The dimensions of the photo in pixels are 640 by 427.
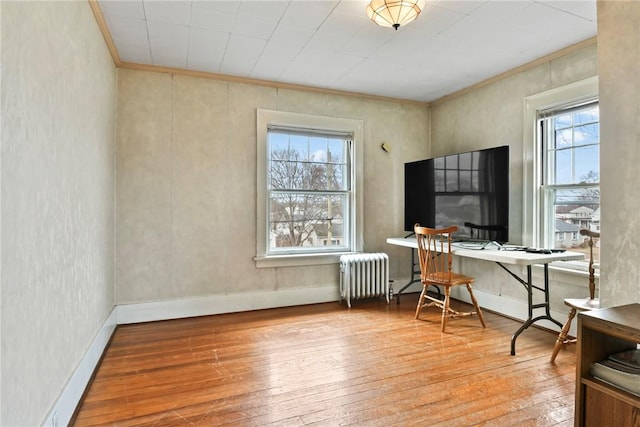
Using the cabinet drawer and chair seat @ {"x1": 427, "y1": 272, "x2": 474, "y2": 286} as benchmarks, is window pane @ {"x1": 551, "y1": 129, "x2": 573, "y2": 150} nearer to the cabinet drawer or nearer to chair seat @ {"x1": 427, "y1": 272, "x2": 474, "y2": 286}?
chair seat @ {"x1": 427, "y1": 272, "x2": 474, "y2": 286}

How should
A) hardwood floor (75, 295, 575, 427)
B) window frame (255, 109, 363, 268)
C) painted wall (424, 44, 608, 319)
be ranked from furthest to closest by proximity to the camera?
window frame (255, 109, 363, 268), painted wall (424, 44, 608, 319), hardwood floor (75, 295, 575, 427)

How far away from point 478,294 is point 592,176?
1722mm

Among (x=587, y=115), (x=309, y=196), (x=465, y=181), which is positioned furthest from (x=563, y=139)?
(x=309, y=196)

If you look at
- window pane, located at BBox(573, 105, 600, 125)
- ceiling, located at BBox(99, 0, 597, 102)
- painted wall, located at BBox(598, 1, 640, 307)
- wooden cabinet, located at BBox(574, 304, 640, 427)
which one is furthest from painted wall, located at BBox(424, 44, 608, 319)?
wooden cabinet, located at BBox(574, 304, 640, 427)

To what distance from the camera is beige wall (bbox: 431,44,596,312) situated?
312 centimetres

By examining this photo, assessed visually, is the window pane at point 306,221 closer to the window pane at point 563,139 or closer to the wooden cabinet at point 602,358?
the window pane at point 563,139

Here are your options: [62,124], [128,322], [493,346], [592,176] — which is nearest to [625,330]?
[493,346]

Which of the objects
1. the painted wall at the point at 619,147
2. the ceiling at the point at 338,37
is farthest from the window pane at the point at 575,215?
the painted wall at the point at 619,147

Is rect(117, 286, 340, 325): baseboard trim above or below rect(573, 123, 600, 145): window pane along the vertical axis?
below

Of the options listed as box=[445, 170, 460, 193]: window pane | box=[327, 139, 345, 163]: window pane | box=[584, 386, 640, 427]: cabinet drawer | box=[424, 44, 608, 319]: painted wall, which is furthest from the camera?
box=[327, 139, 345, 163]: window pane

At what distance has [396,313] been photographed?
12.6 ft

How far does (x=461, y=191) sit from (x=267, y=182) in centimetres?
210

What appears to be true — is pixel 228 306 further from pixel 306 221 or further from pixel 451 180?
pixel 451 180

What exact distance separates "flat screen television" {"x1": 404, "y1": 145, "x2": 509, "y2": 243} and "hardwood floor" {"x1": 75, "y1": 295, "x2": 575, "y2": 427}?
1.05 m
